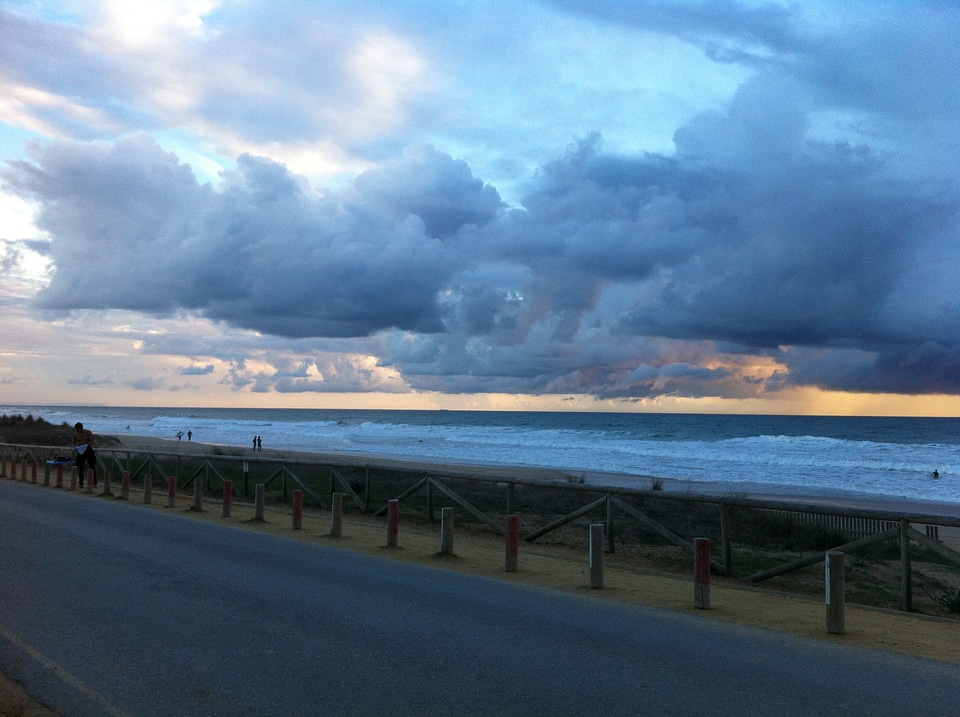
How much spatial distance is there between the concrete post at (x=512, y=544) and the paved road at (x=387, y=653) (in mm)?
1054

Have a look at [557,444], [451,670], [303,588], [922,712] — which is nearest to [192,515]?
[303,588]

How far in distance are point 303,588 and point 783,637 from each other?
17.7ft

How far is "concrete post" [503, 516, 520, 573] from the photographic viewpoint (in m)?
11.5

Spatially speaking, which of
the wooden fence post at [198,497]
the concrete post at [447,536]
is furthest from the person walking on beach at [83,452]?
the concrete post at [447,536]

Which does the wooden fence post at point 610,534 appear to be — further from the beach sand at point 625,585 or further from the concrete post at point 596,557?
the concrete post at point 596,557

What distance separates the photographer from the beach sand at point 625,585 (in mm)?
8281

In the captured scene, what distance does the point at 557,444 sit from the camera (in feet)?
254

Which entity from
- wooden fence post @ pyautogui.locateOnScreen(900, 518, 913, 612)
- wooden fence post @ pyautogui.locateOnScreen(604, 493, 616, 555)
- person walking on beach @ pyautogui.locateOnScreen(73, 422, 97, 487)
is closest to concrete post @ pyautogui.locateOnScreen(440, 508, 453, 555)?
wooden fence post @ pyautogui.locateOnScreen(604, 493, 616, 555)

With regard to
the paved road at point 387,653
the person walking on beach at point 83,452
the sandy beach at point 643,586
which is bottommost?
the sandy beach at point 643,586

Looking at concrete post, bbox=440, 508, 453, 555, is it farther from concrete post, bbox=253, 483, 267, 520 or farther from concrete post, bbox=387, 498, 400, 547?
concrete post, bbox=253, 483, 267, 520

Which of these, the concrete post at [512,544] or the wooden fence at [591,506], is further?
the concrete post at [512,544]

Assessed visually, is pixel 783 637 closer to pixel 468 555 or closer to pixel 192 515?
pixel 468 555

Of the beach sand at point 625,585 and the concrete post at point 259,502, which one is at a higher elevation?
the concrete post at point 259,502

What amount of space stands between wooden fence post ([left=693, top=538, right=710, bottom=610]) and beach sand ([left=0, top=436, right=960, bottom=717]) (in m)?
0.14
